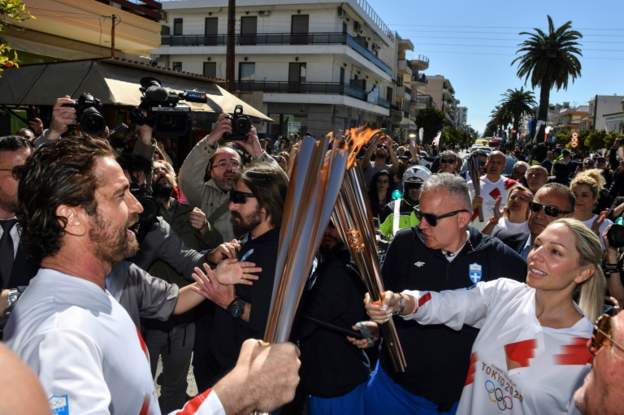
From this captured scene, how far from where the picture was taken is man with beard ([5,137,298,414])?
1.29 m

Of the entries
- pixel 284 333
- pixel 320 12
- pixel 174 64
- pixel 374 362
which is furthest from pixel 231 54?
pixel 174 64

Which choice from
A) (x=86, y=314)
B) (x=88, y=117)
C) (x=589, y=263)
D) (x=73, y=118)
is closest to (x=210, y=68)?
(x=73, y=118)

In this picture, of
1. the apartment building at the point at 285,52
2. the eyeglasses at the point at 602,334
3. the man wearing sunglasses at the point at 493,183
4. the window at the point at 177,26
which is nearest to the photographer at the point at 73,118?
the eyeglasses at the point at 602,334

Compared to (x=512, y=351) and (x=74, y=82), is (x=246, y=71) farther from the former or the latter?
(x=512, y=351)

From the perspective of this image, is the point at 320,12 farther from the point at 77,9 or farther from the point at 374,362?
the point at 374,362

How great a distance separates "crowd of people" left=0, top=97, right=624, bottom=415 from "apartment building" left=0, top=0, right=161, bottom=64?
13117 mm

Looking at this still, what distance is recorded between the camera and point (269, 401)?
143 centimetres

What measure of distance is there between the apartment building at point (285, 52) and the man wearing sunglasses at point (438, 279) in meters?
33.5

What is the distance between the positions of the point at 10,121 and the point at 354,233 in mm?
12578

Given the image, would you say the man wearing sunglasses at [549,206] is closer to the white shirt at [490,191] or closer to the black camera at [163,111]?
the white shirt at [490,191]

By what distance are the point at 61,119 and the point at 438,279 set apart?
3007 mm

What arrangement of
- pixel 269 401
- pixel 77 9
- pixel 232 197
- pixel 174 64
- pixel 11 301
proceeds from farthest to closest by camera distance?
Answer: pixel 174 64 → pixel 77 9 → pixel 232 197 → pixel 11 301 → pixel 269 401

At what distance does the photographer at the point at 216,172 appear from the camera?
4402 millimetres

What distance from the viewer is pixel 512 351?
2.21 meters
